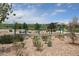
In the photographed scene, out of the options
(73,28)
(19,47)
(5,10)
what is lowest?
(19,47)

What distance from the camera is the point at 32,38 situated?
20.0 feet

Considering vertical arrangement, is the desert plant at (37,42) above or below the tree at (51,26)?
below

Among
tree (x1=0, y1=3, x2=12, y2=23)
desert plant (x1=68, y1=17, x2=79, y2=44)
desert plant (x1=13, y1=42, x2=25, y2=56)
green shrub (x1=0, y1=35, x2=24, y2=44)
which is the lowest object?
desert plant (x1=13, y1=42, x2=25, y2=56)

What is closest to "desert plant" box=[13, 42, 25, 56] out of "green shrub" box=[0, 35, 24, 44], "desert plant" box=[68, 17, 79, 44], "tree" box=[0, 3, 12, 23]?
"green shrub" box=[0, 35, 24, 44]

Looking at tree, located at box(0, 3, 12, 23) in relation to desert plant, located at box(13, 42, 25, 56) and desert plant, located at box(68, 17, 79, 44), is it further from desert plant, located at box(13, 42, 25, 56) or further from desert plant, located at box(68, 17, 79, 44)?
desert plant, located at box(68, 17, 79, 44)

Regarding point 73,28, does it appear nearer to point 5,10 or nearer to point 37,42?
point 37,42

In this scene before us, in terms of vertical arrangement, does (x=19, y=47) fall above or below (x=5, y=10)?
below

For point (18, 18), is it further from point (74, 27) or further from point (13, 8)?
point (74, 27)

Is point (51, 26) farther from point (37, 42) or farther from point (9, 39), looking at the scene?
point (9, 39)

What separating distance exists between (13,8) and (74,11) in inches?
24.8

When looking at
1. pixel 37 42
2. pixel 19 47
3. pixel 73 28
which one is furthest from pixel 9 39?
pixel 73 28

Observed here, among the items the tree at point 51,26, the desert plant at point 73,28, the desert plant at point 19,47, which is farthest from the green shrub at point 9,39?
the desert plant at point 73,28

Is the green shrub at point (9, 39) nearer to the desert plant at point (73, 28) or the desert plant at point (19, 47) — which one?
the desert plant at point (19, 47)

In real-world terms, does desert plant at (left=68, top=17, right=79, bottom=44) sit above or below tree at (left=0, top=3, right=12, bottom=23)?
below
